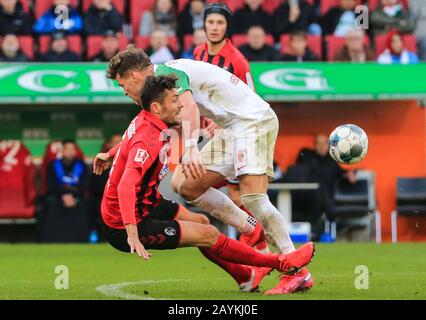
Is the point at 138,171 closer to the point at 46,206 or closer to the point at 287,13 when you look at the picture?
the point at 46,206

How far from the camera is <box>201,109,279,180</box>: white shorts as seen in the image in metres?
7.85

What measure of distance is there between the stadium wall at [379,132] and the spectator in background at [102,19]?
279 cm

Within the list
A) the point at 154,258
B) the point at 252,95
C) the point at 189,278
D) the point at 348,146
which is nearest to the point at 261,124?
the point at 252,95

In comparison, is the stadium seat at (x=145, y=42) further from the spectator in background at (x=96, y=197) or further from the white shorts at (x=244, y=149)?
the white shorts at (x=244, y=149)

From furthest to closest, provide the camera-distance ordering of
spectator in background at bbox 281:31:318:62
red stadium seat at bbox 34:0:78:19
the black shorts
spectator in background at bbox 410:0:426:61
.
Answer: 1. spectator in background at bbox 410:0:426:61
2. red stadium seat at bbox 34:0:78:19
3. spectator in background at bbox 281:31:318:62
4. the black shorts

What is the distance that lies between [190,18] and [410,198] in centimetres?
443

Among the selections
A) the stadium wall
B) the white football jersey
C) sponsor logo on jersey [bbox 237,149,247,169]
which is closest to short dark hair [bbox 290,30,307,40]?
the stadium wall

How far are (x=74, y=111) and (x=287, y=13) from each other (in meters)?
3.67

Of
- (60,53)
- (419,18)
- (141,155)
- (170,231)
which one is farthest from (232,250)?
(419,18)

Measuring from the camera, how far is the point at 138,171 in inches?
275

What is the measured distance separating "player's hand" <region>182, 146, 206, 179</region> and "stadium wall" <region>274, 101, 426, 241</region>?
9616mm

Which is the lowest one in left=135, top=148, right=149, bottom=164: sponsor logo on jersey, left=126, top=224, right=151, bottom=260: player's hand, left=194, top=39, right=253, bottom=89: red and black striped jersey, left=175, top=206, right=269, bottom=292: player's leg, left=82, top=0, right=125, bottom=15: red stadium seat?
left=175, top=206, right=269, bottom=292: player's leg

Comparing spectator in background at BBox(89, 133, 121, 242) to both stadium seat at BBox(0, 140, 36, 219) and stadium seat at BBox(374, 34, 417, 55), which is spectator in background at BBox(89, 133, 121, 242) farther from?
stadium seat at BBox(374, 34, 417, 55)

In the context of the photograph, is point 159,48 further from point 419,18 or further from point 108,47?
point 419,18
